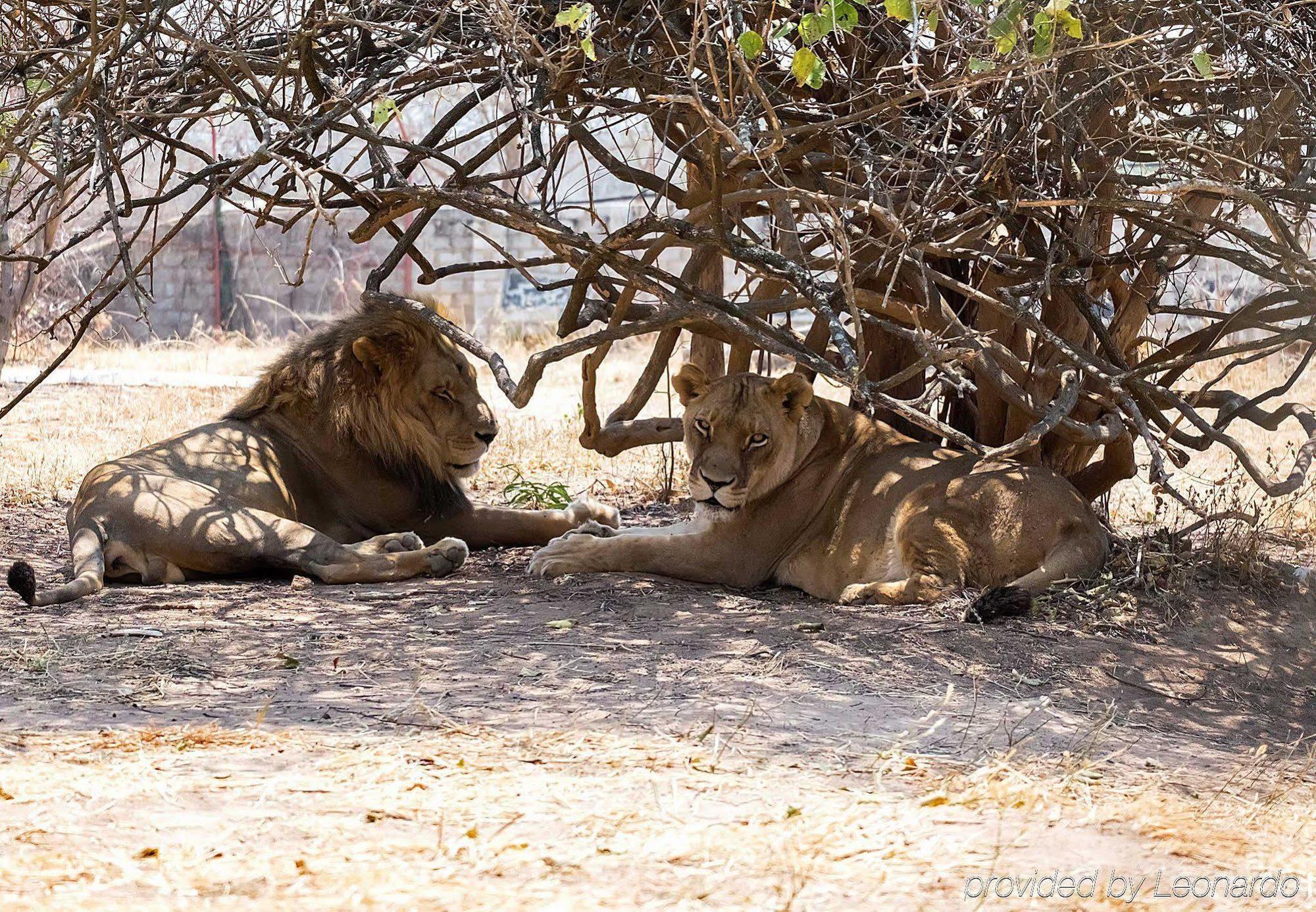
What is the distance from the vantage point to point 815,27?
3102mm

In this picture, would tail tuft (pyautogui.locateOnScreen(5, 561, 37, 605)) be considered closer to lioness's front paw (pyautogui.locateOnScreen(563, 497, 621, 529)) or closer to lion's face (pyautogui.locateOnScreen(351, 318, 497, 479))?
lion's face (pyautogui.locateOnScreen(351, 318, 497, 479))

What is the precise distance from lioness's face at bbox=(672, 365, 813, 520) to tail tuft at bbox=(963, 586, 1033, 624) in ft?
3.43

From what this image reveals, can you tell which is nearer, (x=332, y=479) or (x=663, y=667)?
(x=663, y=667)

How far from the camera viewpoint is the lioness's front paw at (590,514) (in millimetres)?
6020

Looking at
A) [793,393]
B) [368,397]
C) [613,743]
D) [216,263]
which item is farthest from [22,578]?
[216,263]

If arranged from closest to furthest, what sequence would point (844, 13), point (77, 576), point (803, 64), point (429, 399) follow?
point (844, 13) → point (803, 64) → point (77, 576) → point (429, 399)

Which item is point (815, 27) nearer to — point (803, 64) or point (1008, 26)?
point (803, 64)

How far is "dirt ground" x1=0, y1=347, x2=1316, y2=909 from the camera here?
240 cm

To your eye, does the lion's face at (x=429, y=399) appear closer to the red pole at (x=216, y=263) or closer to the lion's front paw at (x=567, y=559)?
the lion's front paw at (x=567, y=559)

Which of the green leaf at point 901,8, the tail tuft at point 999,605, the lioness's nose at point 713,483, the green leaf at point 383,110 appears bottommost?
the tail tuft at point 999,605

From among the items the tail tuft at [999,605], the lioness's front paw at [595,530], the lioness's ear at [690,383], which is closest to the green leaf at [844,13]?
the tail tuft at [999,605]

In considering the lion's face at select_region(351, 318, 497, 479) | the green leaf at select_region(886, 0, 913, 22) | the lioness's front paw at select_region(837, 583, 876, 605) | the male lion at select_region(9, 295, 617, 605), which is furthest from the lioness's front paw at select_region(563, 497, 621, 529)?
the green leaf at select_region(886, 0, 913, 22)

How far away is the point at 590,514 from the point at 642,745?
2928 millimetres

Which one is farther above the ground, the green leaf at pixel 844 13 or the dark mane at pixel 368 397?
the green leaf at pixel 844 13
